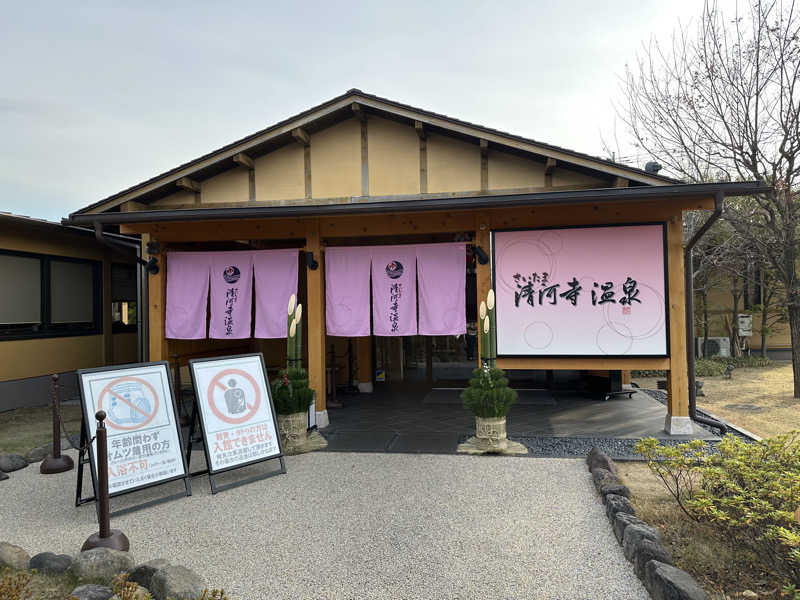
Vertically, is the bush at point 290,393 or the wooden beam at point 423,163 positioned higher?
the wooden beam at point 423,163

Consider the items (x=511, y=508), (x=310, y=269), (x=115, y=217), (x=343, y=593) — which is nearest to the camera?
(x=343, y=593)

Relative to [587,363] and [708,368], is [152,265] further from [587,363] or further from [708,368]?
[708,368]

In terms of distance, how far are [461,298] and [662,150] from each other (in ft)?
29.2

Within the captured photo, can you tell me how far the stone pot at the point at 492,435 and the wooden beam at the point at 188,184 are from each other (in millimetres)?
6641

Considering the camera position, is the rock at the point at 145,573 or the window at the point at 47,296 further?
the window at the point at 47,296

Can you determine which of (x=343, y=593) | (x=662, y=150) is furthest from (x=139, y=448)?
(x=662, y=150)

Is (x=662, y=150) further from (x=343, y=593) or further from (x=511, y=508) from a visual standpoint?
(x=343, y=593)

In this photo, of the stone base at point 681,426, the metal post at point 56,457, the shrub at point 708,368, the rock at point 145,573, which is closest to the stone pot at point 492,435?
the stone base at point 681,426

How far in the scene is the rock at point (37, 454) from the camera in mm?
6625

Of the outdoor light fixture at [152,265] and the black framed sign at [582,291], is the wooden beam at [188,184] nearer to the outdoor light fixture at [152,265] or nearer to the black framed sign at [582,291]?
the outdoor light fixture at [152,265]

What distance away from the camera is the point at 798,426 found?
8.02 metres

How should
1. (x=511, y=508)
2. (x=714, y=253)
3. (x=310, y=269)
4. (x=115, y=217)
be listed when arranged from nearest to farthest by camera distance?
(x=511, y=508) → (x=115, y=217) → (x=310, y=269) → (x=714, y=253)

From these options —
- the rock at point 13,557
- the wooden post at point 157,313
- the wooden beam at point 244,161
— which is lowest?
the rock at point 13,557

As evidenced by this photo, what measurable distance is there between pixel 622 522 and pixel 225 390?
14.3 ft
